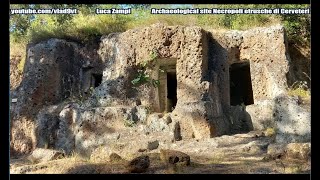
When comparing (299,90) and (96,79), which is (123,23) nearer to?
(96,79)

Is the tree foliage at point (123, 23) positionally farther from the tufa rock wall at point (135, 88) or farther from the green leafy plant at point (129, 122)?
the green leafy plant at point (129, 122)

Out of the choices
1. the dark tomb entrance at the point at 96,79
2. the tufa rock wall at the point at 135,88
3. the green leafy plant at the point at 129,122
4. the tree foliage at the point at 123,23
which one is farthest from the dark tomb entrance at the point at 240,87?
the green leafy plant at the point at 129,122

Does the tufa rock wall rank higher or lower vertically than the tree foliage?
lower


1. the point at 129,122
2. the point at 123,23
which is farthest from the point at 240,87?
the point at 129,122

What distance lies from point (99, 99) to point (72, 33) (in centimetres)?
286

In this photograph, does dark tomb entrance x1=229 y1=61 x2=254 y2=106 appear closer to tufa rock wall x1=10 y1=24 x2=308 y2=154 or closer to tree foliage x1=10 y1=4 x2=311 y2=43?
tufa rock wall x1=10 y1=24 x2=308 y2=154

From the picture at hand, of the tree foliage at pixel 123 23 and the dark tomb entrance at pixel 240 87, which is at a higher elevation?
the tree foliage at pixel 123 23

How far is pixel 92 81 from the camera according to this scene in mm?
13789

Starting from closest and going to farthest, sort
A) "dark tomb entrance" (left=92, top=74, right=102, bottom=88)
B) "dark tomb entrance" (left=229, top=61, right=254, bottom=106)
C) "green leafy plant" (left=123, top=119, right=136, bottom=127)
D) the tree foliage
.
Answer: "green leafy plant" (left=123, top=119, right=136, bottom=127), the tree foliage, "dark tomb entrance" (left=92, top=74, right=102, bottom=88), "dark tomb entrance" (left=229, top=61, right=254, bottom=106)

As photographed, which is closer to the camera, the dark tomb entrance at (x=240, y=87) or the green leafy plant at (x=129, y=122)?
the green leafy plant at (x=129, y=122)

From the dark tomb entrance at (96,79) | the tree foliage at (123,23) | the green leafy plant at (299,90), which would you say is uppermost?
the tree foliage at (123,23)

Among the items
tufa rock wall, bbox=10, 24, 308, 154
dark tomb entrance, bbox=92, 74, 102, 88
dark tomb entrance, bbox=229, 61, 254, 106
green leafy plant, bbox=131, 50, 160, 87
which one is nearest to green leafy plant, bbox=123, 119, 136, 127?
tufa rock wall, bbox=10, 24, 308, 154

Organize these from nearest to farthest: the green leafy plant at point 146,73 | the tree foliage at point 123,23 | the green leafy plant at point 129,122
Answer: the green leafy plant at point 129,122 → the green leafy plant at point 146,73 → the tree foliage at point 123,23

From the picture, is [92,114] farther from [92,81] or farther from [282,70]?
[282,70]
